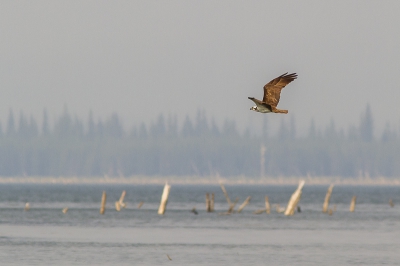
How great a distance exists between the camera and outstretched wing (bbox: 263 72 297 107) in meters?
29.4

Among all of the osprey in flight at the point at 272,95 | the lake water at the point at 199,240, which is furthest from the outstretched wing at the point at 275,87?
the lake water at the point at 199,240

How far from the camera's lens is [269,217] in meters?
85.5

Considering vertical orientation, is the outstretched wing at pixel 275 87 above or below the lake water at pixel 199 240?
above

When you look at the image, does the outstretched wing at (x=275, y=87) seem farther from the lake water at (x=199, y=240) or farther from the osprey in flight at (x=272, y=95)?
the lake water at (x=199, y=240)

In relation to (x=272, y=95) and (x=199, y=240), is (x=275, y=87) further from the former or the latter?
(x=199, y=240)

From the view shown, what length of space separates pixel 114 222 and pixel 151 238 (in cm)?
1801

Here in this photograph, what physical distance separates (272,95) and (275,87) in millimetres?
492

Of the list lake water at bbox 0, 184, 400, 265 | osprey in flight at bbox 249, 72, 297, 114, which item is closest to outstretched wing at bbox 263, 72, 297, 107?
osprey in flight at bbox 249, 72, 297, 114

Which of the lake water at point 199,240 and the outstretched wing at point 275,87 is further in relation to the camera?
the lake water at point 199,240

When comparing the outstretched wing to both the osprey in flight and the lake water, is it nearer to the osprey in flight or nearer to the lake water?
the osprey in flight

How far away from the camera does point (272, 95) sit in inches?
1169

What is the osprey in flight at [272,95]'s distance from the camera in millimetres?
28636

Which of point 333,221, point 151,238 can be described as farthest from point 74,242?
point 333,221

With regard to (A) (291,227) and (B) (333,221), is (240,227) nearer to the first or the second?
(A) (291,227)
